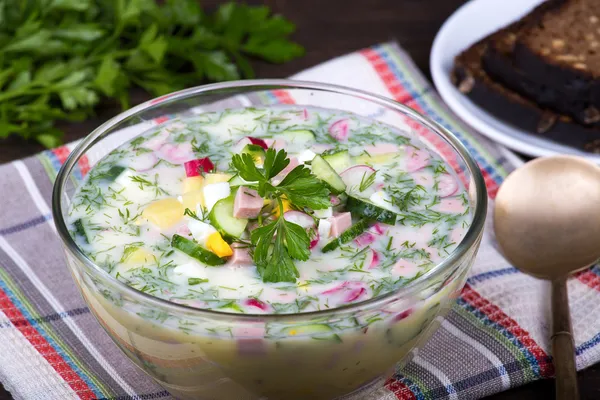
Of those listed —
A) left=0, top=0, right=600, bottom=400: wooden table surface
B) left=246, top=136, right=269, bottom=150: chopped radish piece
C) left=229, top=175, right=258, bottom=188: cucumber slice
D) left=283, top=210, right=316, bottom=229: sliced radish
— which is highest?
left=229, top=175, right=258, bottom=188: cucumber slice

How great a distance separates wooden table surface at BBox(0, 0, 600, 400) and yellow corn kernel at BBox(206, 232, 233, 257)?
5.77ft

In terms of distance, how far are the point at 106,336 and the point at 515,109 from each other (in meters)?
1.98

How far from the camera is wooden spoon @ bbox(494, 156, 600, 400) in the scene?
271cm

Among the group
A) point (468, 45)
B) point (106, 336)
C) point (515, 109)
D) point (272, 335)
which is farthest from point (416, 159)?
point (468, 45)

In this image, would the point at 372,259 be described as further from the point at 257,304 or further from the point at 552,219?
the point at 552,219

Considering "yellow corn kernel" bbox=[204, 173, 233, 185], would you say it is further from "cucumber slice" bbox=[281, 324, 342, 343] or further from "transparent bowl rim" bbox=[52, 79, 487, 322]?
"cucumber slice" bbox=[281, 324, 342, 343]

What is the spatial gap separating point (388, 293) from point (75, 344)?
3.68 feet

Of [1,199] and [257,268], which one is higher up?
[257,268]

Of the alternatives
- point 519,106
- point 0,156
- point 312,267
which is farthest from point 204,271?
point 519,106

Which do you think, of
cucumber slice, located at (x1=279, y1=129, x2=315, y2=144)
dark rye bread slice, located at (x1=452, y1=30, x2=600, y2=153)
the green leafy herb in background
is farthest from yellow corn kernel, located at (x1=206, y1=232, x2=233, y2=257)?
dark rye bread slice, located at (x1=452, y1=30, x2=600, y2=153)

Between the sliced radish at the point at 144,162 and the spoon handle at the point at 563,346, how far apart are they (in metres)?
1.25

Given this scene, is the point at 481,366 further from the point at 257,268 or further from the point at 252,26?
the point at 252,26

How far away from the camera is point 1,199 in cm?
302

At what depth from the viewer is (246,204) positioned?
204 cm
